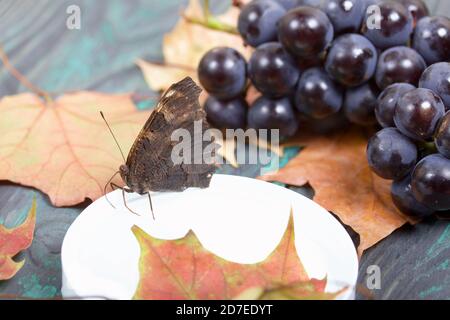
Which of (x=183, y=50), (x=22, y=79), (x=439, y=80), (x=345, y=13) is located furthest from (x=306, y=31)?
(x=22, y=79)

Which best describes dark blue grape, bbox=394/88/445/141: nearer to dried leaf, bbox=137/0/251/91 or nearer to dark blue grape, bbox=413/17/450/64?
dark blue grape, bbox=413/17/450/64

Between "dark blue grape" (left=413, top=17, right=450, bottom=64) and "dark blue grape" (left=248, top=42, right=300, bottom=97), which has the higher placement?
"dark blue grape" (left=413, top=17, right=450, bottom=64)

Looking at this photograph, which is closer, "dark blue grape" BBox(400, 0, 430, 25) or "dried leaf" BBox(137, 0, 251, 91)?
"dark blue grape" BBox(400, 0, 430, 25)

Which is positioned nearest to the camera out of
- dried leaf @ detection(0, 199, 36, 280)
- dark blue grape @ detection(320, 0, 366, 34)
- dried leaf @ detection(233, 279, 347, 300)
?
dried leaf @ detection(233, 279, 347, 300)

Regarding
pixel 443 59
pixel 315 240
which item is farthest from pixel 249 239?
pixel 443 59

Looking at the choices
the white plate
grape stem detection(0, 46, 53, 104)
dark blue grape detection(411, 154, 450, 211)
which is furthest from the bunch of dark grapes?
grape stem detection(0, 46, 53, 104)

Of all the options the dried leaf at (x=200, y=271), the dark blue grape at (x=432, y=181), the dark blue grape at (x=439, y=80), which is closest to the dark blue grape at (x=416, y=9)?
the dark blue grape at (x=439, y=80)
